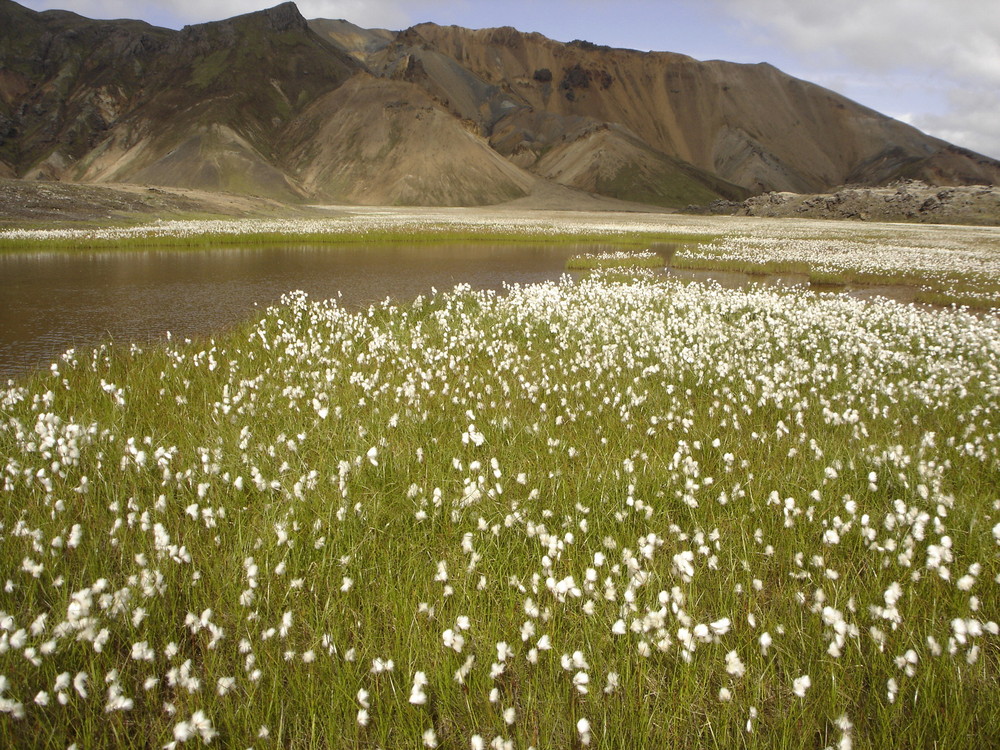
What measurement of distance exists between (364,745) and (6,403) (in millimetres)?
5557

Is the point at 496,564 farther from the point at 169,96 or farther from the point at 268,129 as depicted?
the point at 169,96

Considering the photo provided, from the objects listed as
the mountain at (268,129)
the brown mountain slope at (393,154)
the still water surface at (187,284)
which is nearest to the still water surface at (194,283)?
the still water surface at (187,284)

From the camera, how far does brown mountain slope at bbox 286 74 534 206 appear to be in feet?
423

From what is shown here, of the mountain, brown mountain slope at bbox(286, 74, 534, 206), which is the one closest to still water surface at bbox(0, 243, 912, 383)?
the mountain

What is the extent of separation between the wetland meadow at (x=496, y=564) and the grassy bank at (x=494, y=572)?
0.02 metres

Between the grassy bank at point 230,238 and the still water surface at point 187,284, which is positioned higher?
the grassy bank at point 230,238

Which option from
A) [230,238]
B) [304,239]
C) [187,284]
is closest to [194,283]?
[187,284]

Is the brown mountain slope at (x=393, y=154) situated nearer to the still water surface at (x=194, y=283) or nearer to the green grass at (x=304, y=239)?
the green grass at (x=304, y=239)

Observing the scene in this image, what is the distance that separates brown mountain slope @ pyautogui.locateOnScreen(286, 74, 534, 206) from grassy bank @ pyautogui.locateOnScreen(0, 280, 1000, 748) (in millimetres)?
124373

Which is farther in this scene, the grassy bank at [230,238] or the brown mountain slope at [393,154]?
the brown mountain slope at [393,154]

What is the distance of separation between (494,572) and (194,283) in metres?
15.7

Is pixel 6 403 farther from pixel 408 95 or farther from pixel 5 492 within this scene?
pixel 408 95

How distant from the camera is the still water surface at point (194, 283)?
35.0 ft

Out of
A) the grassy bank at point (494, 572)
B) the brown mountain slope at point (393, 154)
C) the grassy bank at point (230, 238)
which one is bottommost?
the grassy bank at point (494, 572)
